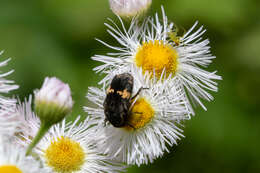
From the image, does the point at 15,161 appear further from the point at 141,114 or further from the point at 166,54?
the point at 166,54

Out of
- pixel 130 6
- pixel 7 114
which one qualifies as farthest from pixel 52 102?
pixel 130 6

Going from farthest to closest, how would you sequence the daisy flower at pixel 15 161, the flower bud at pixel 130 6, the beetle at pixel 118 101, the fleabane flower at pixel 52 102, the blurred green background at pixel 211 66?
1. the blurred green background at pixel 211 66
2. the flower bud at pixel 130 6
3. the beetle at pixel 118 101
4. the fleabane flower at pixel 52 102
5. the daisy flower at pixel 15 161

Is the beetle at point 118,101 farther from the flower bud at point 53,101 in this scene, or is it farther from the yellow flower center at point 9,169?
the yellow flower center at point 9,169

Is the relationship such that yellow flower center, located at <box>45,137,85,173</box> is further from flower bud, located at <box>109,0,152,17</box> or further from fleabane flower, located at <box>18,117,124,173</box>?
flower bud, located at <box>109,0,152,17</box>

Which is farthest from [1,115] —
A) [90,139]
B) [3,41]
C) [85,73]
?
[3,41]

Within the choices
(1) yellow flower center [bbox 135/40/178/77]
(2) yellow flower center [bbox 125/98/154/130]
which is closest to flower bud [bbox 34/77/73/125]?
(2) yellow flower center [bbox 125/98/154/130]

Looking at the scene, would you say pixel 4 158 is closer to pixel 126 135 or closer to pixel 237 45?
pixel 126 135

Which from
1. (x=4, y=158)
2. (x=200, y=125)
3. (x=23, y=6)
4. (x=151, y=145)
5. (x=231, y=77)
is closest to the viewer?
(x=4, y=158)

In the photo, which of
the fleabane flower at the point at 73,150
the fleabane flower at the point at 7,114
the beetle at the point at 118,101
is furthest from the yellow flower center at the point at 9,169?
the beetle at the point at 118,101
